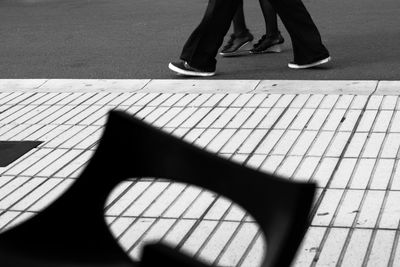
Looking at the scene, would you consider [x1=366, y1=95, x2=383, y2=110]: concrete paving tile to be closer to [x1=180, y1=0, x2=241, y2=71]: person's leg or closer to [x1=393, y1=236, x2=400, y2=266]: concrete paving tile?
[x1=180, y1=0, x2=241, y2=71]: person's leg

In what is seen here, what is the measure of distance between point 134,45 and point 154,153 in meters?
6.74

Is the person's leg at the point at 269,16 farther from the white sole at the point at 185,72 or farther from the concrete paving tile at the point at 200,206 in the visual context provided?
the concrete paving tile at the point at 200,206

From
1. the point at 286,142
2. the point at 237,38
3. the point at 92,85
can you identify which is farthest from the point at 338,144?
the point at 237,38

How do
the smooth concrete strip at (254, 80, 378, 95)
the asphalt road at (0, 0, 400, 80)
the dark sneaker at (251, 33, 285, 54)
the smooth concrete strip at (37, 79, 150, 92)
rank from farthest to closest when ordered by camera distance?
the dark sneaker at (251, 33, 285, 54), the asphalt road at (0, 0, 400, 80), the smooth concrete strip at (37, 79, 150, 92), the smooth concrete strip at (254, 80, 378, 95)

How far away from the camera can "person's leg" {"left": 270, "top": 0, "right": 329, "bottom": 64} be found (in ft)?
25.3

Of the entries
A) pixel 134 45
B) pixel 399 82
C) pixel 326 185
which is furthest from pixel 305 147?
pixel 134 45

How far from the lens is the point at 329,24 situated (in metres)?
9.98

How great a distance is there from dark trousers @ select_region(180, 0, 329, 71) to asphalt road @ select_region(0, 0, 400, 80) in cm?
18

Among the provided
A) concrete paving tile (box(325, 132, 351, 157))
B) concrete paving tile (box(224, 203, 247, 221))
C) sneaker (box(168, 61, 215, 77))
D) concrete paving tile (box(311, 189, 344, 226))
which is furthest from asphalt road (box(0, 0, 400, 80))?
concrete paving tile (box(224, 203, 247, 221))

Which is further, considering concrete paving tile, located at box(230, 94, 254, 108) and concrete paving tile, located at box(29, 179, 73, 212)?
concrete paving tile, located at box(230, 94, 254, 108)

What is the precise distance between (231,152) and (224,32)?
2277 mm

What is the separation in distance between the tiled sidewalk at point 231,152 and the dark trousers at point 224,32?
0.85 feet

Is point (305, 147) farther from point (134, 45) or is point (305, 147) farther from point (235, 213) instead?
point (134, 45)

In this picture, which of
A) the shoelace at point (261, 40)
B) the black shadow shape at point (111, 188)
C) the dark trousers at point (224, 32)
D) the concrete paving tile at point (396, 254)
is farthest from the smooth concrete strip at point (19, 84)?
the black shadow shape at point (111, 188)
